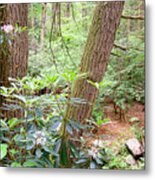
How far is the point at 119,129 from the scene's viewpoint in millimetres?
2205

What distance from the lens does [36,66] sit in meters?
2.28

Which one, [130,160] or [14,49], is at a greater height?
[14,49]

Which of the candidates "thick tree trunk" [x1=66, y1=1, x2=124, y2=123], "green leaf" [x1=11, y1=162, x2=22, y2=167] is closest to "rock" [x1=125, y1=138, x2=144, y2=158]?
"thick tree trunk" [x1=66, y1=1, x2=124, y2=123]

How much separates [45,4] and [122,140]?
92 cm

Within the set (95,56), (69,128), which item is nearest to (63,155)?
(69,128)

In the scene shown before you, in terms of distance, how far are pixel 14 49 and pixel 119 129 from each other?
0.80m

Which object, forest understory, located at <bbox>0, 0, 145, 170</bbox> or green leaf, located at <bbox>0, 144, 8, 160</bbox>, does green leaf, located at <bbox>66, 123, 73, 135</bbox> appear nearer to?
forest understory, located at <bbox>0, 0, 145, 170</bbox>

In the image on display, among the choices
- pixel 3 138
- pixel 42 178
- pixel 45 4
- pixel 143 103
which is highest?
pixel 45 4

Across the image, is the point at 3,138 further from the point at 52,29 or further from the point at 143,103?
the point at 143,103

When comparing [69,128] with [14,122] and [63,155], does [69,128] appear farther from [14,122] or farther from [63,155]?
[14,122]

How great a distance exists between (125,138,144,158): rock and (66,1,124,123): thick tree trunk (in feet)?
0.93

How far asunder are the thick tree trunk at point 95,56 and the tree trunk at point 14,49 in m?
0.36

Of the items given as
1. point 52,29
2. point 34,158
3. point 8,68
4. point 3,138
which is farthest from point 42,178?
point 52,29

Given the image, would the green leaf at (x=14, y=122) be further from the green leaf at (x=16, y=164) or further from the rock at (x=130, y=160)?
the rock at (x=130, y=160)
